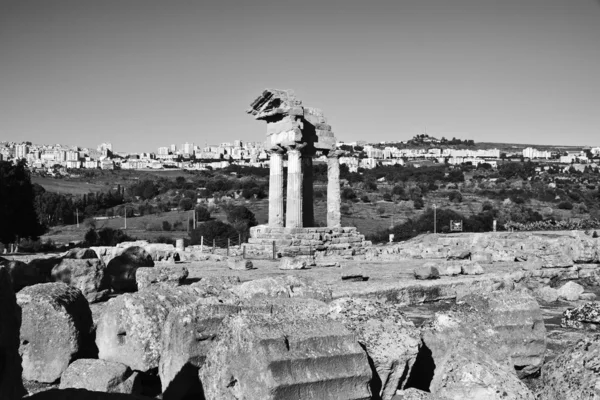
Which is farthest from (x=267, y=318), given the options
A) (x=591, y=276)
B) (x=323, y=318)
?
(x=591, y=276)

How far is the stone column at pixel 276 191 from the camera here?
26562 millimetres

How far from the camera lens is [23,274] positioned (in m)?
10.2

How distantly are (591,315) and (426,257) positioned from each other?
1317 centimetres

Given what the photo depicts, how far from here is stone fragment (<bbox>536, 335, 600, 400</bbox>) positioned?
186 inches

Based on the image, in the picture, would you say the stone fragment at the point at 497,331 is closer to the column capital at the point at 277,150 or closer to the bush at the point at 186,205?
the column capital at the point at 277,150

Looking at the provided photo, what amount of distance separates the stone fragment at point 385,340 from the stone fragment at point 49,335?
2918 millimetres

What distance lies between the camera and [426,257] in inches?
883

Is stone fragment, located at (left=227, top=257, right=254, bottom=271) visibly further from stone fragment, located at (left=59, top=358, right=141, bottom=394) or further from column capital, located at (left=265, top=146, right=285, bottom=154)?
stone fragment, located at (left=59, top=358, right=141, bottom=394)

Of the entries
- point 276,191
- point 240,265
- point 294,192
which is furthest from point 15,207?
point 240,265

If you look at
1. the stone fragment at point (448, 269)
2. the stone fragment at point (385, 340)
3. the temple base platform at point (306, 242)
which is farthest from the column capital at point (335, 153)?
the stone fragment at point (385, 340)

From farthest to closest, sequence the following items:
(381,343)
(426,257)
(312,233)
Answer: (312,233) → (426,257) → (381,343)

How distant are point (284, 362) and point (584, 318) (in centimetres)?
649

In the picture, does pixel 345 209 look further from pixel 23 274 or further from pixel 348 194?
pixel 23 274

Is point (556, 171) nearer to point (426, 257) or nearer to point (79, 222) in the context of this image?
point (79, 222)
